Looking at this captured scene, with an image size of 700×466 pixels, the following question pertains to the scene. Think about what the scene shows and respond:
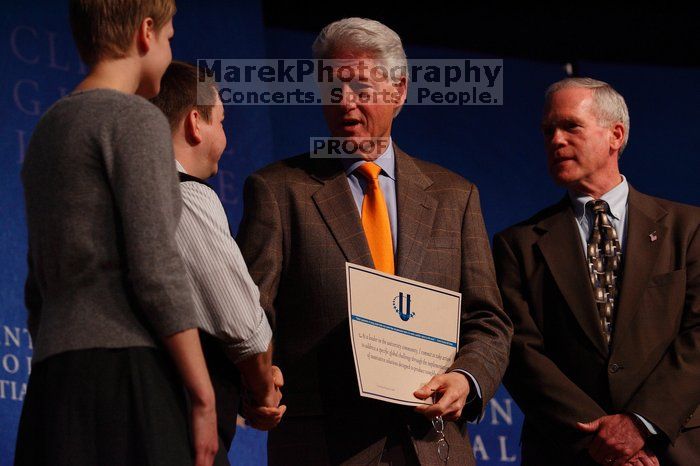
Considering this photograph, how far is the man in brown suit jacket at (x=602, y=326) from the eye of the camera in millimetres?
3057

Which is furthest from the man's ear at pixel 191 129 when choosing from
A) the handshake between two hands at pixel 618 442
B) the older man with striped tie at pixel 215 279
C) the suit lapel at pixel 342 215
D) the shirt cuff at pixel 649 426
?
the shirt cuff at pixel 649 426

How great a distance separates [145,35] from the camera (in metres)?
2.04

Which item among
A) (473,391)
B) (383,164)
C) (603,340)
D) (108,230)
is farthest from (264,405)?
(603,340)

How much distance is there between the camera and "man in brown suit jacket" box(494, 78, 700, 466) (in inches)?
120

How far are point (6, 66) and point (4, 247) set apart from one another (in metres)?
0.66

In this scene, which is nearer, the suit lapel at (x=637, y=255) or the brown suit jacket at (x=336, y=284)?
the brown suit jacket at (x=336, y=284)

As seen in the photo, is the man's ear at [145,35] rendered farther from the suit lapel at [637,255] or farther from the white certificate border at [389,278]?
the suit lapel at [637,255]

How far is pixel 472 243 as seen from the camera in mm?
2893

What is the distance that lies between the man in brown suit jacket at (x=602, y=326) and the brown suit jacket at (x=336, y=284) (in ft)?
1.25

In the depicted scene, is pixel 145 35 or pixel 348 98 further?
pixel 348 98

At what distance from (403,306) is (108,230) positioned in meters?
0.89

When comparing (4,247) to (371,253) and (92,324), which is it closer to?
(371,253)

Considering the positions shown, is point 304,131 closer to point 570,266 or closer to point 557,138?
point 557,138

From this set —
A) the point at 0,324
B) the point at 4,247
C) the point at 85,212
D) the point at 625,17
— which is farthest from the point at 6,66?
the point at 625,17
